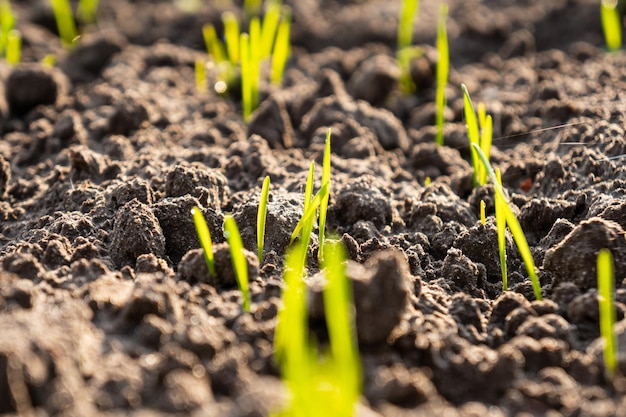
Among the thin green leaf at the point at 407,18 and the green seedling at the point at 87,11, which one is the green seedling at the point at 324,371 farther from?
the green seedling at the point at 87,11

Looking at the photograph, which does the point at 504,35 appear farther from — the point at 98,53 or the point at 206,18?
the point at 98,53

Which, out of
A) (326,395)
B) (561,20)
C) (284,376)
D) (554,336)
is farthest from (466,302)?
(561,20)

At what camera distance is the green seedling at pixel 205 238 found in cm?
155

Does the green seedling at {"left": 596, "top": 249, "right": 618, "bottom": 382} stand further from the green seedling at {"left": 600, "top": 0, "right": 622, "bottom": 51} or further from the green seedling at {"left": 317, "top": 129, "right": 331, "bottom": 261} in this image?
the green seedling at {"left": 600, "top": 0, "right": 622, "bottom": 51}

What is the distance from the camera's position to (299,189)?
2.23m

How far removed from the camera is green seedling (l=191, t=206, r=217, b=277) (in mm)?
1549

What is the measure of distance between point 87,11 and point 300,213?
8.37ft

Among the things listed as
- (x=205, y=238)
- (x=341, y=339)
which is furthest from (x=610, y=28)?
(x=341, y=339)

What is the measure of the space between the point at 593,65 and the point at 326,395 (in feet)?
8.93

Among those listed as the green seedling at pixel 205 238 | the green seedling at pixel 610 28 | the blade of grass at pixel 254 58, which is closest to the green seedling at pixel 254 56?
the blade of grass at pixel 254 58

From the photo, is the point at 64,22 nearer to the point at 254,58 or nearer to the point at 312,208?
the point at 254,58

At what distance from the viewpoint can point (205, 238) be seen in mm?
1577

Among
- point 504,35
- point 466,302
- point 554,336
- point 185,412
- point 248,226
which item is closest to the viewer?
point 185,412

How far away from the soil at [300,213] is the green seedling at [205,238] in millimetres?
23
